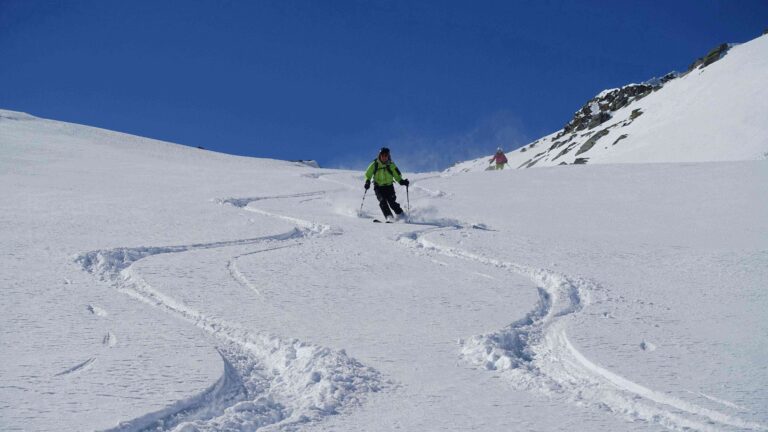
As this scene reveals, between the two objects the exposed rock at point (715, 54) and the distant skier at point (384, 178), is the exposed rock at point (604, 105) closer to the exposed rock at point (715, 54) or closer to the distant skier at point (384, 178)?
the exposed rock at point (715, 54)

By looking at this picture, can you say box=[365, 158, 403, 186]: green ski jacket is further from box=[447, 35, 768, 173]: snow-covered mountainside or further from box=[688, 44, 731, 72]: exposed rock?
box=[688, 44, 731, 72]: exposed rock

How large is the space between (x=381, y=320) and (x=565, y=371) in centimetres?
182

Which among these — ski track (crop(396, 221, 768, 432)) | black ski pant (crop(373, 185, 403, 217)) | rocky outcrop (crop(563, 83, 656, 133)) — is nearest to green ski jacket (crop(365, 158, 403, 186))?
black ski pant (crop(373, 185, 403, 217))

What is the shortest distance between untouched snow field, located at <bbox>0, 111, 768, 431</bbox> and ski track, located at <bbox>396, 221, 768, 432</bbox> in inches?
0.7

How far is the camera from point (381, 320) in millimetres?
5895

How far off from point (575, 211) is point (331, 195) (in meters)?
6.82

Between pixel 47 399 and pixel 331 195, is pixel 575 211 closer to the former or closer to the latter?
pixel 331 195

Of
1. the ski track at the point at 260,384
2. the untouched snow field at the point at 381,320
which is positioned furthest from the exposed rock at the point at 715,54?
the ski track at the point at 260,384

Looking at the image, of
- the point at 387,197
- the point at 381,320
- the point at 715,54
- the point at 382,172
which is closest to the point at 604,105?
the point at 715,54

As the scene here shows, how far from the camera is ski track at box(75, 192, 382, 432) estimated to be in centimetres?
377

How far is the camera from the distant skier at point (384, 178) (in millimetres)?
14000

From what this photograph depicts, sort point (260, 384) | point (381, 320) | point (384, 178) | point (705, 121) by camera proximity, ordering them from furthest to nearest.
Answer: point (705, 121), point (384, 178), point (381, 320), point (260, 384)

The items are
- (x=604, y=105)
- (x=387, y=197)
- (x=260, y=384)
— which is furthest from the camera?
(x=604, y=105)

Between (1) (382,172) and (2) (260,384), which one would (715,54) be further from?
(2) (260,384)
